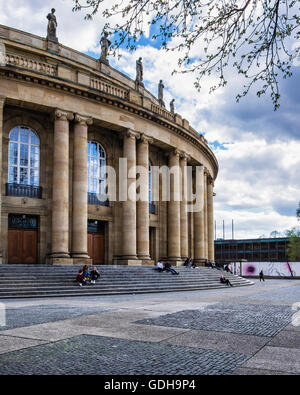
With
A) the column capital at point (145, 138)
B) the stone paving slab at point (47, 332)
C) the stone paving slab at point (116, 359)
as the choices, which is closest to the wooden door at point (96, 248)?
the column capital at point (145, 138)

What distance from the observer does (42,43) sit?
3381cm

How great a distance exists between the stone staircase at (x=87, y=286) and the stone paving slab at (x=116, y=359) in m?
11.8

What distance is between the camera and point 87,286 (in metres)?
20.8

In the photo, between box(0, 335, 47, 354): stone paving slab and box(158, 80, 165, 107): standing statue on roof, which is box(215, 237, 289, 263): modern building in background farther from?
box(0, 335, 47, 354): stone paving slab

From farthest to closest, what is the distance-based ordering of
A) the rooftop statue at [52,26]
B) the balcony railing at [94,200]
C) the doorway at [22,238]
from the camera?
the rooftop statue at [52,26]
the balcony railing at [94,200]
the doorway at [22,238]

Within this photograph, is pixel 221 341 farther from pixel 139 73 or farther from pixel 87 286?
pixel 139 73

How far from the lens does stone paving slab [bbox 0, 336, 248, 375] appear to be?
17.5 feet

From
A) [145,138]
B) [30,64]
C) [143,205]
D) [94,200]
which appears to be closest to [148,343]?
[30,64]

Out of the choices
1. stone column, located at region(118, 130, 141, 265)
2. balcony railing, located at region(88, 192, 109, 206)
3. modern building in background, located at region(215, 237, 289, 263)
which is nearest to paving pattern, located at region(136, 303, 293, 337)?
stone column, located at region(118, 130, 141, 265)

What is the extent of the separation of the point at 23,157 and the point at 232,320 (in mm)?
22028

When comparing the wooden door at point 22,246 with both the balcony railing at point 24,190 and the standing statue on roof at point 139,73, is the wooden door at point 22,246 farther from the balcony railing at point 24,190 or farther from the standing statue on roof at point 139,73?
the standing statue on roof at point 139,73

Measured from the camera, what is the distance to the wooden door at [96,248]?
32.4 m

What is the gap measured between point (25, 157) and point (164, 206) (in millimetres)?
14215
